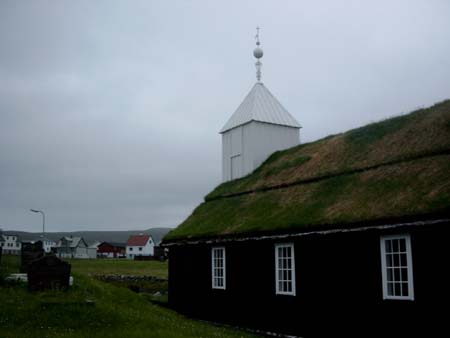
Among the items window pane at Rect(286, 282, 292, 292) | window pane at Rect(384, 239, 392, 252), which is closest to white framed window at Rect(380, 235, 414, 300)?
window pane at Rect(384, 239, 392, 252)

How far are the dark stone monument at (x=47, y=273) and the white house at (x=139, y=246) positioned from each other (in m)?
121

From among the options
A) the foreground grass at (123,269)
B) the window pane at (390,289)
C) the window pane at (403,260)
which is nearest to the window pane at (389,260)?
the window pane at (403,260)

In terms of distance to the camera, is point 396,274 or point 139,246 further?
point 139,246

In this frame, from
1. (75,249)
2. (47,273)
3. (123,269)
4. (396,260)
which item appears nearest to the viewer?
(396,260)

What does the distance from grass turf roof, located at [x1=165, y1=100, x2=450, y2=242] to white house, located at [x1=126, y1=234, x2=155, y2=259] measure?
116 meters

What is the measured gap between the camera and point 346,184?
19875 millimetres

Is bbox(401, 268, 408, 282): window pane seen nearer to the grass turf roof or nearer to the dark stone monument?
the grass turf roof

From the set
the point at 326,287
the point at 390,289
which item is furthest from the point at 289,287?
the point at 390,289

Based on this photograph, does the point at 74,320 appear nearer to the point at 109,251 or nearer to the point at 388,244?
the point at 388,244

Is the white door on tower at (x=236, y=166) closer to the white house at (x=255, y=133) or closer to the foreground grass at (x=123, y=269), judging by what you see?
the white house at (x=255, y=133)

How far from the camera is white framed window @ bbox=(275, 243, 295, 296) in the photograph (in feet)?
63.7

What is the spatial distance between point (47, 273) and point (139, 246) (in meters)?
123

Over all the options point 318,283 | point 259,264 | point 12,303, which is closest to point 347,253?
point 318,283

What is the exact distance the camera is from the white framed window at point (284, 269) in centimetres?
1942
